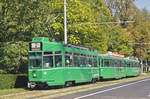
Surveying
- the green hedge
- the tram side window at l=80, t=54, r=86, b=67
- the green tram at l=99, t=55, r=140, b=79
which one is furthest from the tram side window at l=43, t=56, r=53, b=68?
the green tram at l=99, t=55, r=140, b=79

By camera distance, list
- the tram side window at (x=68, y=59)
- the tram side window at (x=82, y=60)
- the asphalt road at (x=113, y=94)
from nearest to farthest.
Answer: the asphalt road at (x=113, y=94)
the tram side window at (x=68, y=59)
the tram side window at (x=82, y=60)

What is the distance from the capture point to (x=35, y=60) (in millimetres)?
19734

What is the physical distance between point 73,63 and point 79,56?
1396 millimetres

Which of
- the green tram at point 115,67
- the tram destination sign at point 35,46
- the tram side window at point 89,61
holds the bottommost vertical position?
the green tram at point 115,67

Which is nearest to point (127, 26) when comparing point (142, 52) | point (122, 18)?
point (122, 18)

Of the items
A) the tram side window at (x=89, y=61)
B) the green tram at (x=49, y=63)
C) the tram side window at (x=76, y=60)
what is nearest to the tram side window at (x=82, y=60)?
the tram side window at (x=76, y=60)

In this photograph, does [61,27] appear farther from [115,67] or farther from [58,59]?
[58,59]

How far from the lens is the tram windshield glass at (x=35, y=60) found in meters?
19.6

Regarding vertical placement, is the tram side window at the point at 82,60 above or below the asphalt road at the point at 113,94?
above

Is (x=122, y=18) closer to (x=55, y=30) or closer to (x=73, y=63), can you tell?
(x=55, y=30)

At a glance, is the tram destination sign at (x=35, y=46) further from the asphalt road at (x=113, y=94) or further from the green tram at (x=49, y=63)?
the asphalt road at (x=113, y=94)

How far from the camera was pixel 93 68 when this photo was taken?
1068 inches

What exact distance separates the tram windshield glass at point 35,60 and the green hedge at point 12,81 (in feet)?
5.69

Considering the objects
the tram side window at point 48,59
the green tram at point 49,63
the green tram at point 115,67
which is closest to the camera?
the green tram at point 49,63
